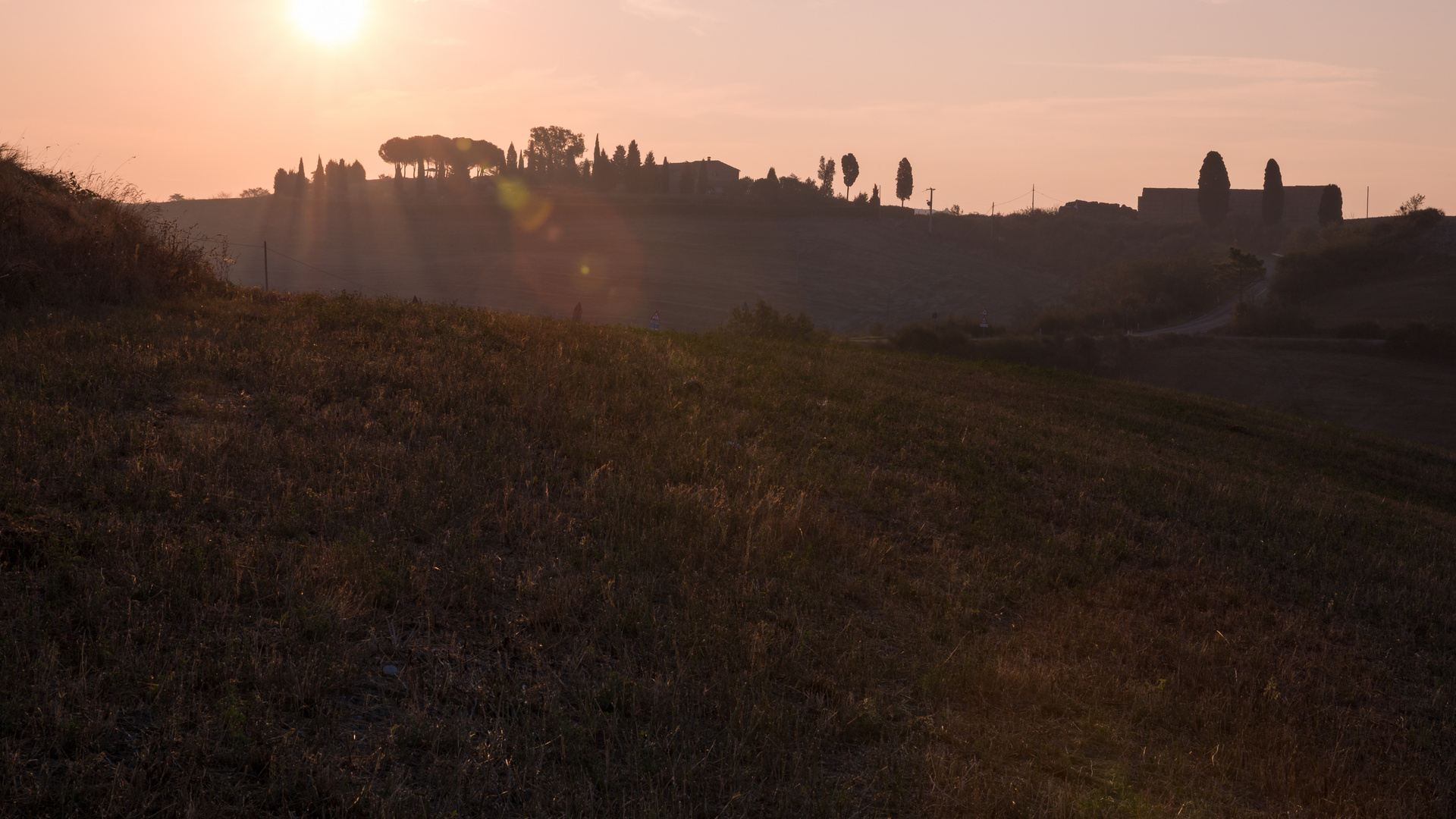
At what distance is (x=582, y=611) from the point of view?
5.64 m

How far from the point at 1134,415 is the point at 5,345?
20.5m

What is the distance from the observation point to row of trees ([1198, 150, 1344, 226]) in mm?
109312

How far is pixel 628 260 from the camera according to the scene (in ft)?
324

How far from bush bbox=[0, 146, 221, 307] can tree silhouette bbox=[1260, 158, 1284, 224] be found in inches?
5094

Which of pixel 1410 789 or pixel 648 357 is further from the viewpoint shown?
pixel 648 357

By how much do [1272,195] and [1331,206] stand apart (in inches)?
278

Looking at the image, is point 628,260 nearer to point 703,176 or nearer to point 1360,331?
point 703,176

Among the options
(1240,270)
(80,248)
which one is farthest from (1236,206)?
(80,248)

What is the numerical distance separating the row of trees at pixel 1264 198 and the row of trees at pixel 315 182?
128785mm

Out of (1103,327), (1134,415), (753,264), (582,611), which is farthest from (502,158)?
(582,611)

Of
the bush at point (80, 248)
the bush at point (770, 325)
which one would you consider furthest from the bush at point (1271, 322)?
the bush at point (80, 248)

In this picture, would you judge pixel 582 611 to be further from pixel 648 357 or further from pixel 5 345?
pixel 648 357

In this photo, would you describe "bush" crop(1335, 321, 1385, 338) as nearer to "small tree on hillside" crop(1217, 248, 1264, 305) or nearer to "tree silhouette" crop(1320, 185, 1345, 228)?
"small tree on hillside" crop(1217, 248, 1264, 305)

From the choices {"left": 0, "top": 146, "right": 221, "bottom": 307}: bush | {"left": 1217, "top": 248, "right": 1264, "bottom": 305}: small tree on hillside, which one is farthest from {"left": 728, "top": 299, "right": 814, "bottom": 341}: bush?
{"left": 1217, "top": 248, "right": 1264, "bottom": 305}: small tree on hillside
